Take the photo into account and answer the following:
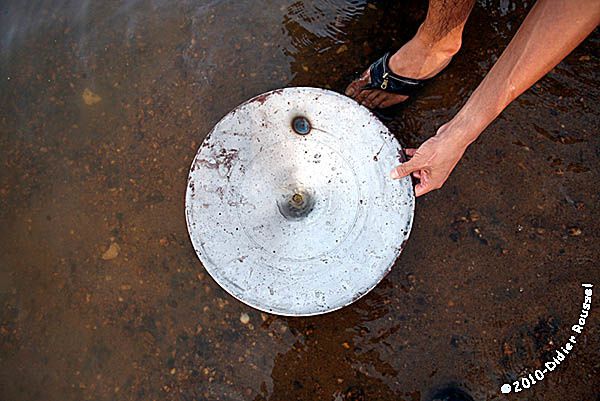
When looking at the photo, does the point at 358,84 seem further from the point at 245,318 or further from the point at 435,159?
the point at 245,318

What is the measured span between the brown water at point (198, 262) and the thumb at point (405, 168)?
0.53 m

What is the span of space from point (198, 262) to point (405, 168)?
3.88ft

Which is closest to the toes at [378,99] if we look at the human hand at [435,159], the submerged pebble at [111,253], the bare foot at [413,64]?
the bare foot at [413,64]

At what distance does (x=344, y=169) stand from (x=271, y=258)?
1.72 feet

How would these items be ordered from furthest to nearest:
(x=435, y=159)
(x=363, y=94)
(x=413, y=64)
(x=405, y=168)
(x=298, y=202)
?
(x=363, y=94), (x=413, y=64), (x=298, y=202), (x=405, y=168), (x=435, y=159)

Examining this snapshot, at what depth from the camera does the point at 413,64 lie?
238 centimetres

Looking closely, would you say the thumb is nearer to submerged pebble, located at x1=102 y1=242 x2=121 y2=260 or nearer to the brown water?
the brown water

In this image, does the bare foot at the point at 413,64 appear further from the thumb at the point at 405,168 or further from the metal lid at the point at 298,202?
the thumb at the point at 405,168

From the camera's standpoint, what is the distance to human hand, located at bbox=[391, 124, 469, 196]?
6.02ft

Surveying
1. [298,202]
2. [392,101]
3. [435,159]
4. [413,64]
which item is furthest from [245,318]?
[413,64]

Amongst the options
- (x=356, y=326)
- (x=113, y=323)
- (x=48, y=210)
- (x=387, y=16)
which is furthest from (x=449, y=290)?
(x=48, y=210)

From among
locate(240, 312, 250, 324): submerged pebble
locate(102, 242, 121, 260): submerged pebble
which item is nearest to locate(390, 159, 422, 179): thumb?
locate(240, 312, 250, 324): submerged pebble

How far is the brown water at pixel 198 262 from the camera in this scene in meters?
2.43

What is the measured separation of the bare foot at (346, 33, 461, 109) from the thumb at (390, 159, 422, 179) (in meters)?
0.57
